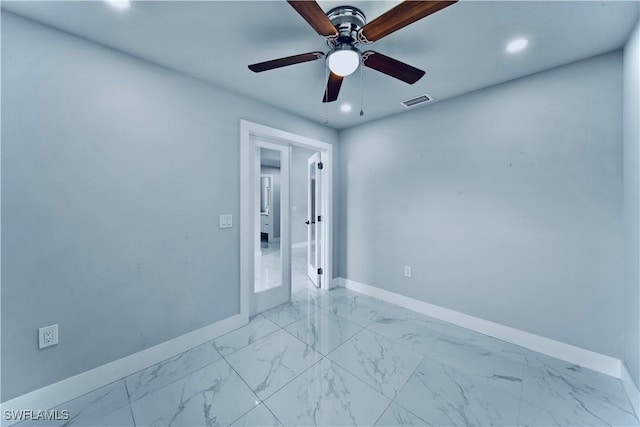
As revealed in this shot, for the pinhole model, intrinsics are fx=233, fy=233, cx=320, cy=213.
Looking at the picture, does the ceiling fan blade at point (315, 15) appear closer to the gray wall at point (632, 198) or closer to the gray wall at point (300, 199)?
the gray wall at point (632, 198)

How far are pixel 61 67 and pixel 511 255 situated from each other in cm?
385

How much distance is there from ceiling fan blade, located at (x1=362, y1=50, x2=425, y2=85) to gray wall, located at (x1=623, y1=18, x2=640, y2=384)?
54.3 inches

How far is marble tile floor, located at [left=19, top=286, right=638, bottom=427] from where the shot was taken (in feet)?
4.75

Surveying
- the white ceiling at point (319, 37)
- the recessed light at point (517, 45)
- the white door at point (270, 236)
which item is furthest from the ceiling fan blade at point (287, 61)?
the recessed light at point (517, 45)

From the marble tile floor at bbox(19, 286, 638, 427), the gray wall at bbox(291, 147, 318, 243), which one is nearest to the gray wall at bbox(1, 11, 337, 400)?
the marble tile floor at bbox(19, 286, 638, 427)

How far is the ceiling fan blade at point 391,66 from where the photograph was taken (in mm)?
1458

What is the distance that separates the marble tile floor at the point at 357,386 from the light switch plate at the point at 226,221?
111 cm

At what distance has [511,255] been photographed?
2.21 metres

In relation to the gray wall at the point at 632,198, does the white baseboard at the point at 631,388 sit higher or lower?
lower

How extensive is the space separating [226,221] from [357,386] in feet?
6.01

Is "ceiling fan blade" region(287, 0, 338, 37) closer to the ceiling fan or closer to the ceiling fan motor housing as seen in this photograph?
the ceiling fan

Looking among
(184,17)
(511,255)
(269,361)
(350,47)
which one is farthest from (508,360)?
(184,17)

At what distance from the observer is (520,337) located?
7.08 ft

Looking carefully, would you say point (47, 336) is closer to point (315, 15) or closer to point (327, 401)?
point (327, 401)
